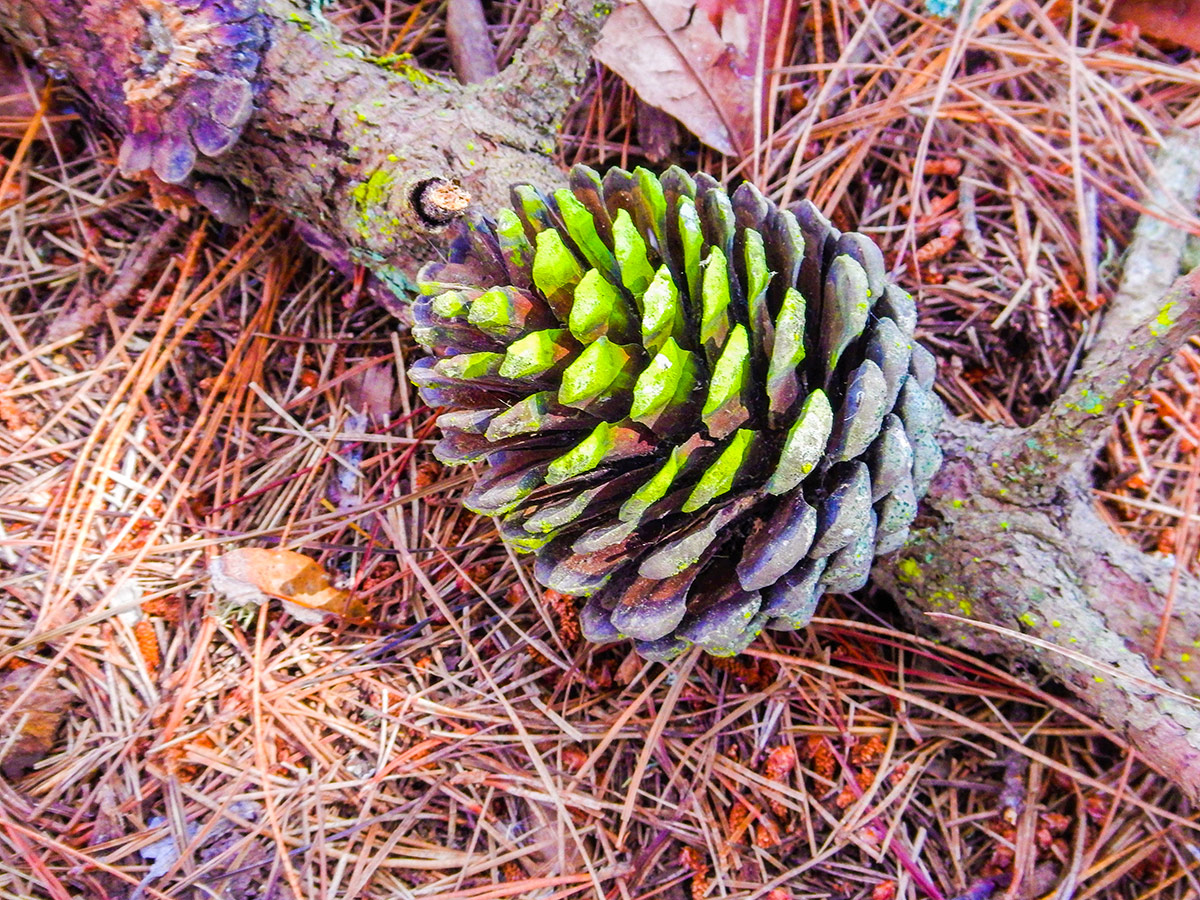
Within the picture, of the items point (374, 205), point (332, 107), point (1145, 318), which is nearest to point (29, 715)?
point (374, 205)

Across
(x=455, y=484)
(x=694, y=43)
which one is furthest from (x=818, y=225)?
(x=455, y=484)

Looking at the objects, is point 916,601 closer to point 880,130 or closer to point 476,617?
point 476,617

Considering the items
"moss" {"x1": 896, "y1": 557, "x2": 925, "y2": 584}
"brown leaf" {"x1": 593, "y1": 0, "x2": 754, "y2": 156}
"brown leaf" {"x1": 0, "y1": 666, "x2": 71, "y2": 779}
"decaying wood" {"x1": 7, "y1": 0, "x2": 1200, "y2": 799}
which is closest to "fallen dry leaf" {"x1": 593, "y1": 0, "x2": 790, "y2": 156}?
"brown leaf" {"x1": 593, "y1": 0, "x2": 754, "y2": 156}

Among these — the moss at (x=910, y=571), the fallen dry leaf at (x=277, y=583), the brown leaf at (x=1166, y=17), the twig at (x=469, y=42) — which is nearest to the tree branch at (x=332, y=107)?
the twig at (x=469, y=42)

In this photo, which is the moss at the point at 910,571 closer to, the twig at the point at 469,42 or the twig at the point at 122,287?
the twig at the point at 469,42

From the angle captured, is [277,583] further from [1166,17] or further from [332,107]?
[1166,17]

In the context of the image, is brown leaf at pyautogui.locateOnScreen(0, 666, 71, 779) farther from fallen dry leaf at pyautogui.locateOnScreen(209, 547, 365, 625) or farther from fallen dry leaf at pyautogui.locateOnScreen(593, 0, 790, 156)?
fallen dry leaf at pyautogui.locateOnScreen(593, 0, 790, 156)
